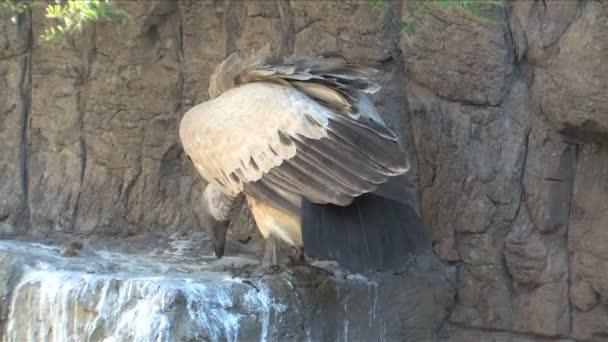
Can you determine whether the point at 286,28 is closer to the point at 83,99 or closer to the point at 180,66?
the point at 180,66

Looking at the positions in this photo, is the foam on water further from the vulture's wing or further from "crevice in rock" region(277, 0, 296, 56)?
"crevice in rock" region(277, 0, 296, 56)

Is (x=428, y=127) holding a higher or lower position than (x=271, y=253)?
higher

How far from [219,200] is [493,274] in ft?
4.72

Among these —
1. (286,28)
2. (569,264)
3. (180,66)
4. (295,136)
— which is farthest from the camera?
(180,66)

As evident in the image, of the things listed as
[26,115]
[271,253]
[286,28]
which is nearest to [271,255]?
[271,253]

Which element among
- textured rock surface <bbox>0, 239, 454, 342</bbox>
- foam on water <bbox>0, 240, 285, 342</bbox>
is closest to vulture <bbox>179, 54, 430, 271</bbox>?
textured rock surface <bbox>0, 239, 454, 342</bbox>

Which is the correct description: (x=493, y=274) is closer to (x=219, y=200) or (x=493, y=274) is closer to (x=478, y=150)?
(x=478, y=150)

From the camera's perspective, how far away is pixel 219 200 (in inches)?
214

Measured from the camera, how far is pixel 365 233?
4.65m

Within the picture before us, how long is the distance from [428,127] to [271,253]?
3.51 feet

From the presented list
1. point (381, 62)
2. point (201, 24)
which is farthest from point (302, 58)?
point (201, 24)

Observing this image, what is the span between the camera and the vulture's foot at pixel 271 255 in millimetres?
5113

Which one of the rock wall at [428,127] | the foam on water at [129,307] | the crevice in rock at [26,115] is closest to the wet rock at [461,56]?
the rock wall at [428,127]

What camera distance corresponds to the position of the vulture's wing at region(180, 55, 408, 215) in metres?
4.57
